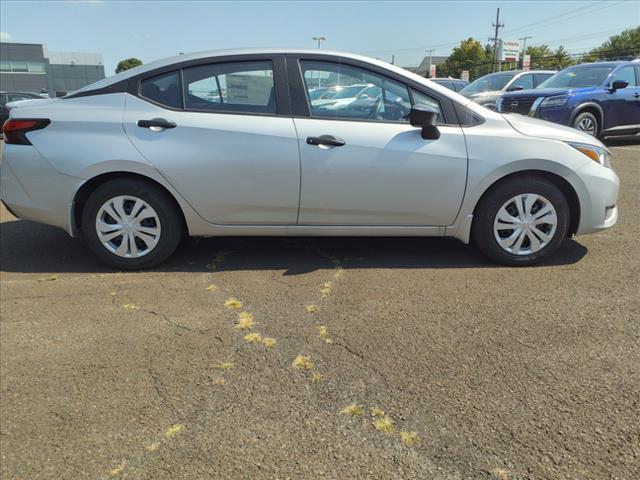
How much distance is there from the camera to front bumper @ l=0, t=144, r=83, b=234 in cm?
407

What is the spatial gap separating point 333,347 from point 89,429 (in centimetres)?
129

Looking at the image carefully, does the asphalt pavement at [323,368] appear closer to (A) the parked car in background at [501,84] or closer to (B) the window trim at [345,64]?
(B) the window trim at [345,64]

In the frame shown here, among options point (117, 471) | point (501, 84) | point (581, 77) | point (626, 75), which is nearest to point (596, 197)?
point (117, 471)

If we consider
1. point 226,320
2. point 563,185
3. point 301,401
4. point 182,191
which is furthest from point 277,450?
point 563,185

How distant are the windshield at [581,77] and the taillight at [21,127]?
1075 centimetres

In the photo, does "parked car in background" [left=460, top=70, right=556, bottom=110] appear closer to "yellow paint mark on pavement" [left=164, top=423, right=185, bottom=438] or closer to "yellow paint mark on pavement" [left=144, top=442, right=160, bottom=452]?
"yellow paint mark on pavement" [left=164, top=423, right=185, bottom=438]

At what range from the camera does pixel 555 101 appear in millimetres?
10609

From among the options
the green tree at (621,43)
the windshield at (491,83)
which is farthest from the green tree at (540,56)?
the windshield at (491,83)

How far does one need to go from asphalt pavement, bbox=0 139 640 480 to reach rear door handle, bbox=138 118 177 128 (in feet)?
3.69

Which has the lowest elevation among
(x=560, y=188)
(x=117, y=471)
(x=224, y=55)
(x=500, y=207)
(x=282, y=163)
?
(x=117, y=471)

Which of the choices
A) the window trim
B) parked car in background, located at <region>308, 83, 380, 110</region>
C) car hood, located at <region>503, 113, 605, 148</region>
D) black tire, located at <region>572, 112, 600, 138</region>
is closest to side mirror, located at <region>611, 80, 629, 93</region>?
black tire, located at <region>572, 112, 600, 138</region>

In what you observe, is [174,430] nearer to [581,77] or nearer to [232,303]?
[232,303]

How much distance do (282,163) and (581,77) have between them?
33.0 ft

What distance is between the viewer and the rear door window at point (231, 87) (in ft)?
13.5
